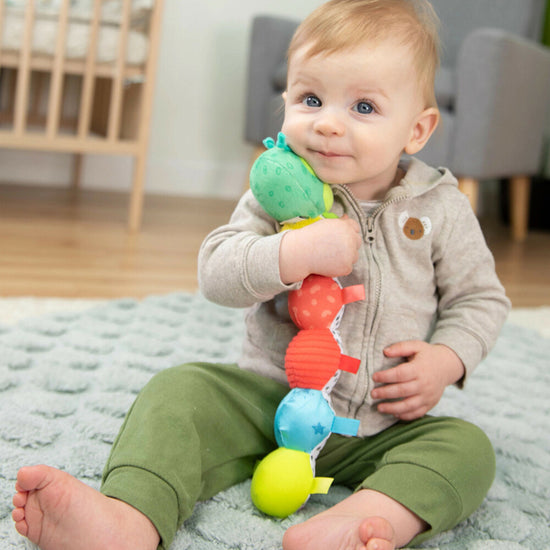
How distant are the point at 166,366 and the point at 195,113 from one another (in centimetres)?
184

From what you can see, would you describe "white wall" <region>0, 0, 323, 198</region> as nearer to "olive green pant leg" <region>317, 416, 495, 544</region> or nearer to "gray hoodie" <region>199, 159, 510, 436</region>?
"gray hoodie" <region>199, 159, 510, 436</region>

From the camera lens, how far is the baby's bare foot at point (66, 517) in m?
0.50

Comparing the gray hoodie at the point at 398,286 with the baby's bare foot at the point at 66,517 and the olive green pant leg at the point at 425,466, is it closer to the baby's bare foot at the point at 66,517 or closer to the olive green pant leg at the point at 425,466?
the olive green pant leg at the point at 425,466

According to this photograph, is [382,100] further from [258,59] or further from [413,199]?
[258,59]

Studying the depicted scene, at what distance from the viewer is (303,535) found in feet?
1.74

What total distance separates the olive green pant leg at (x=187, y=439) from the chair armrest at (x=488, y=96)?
139 centimetres

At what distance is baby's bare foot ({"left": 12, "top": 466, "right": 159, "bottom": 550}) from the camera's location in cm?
50

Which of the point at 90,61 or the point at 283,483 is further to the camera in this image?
the point at 90,61

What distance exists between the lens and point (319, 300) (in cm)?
65

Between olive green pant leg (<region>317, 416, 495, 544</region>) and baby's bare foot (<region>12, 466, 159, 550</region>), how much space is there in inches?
7.9

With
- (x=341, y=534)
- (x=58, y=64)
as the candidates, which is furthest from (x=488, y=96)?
(x=341, y=534)

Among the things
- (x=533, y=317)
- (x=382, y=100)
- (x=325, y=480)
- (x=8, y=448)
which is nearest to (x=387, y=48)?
(x=382, y=100)

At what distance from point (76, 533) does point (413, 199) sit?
44 cm

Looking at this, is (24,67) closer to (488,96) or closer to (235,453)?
(488,96)
